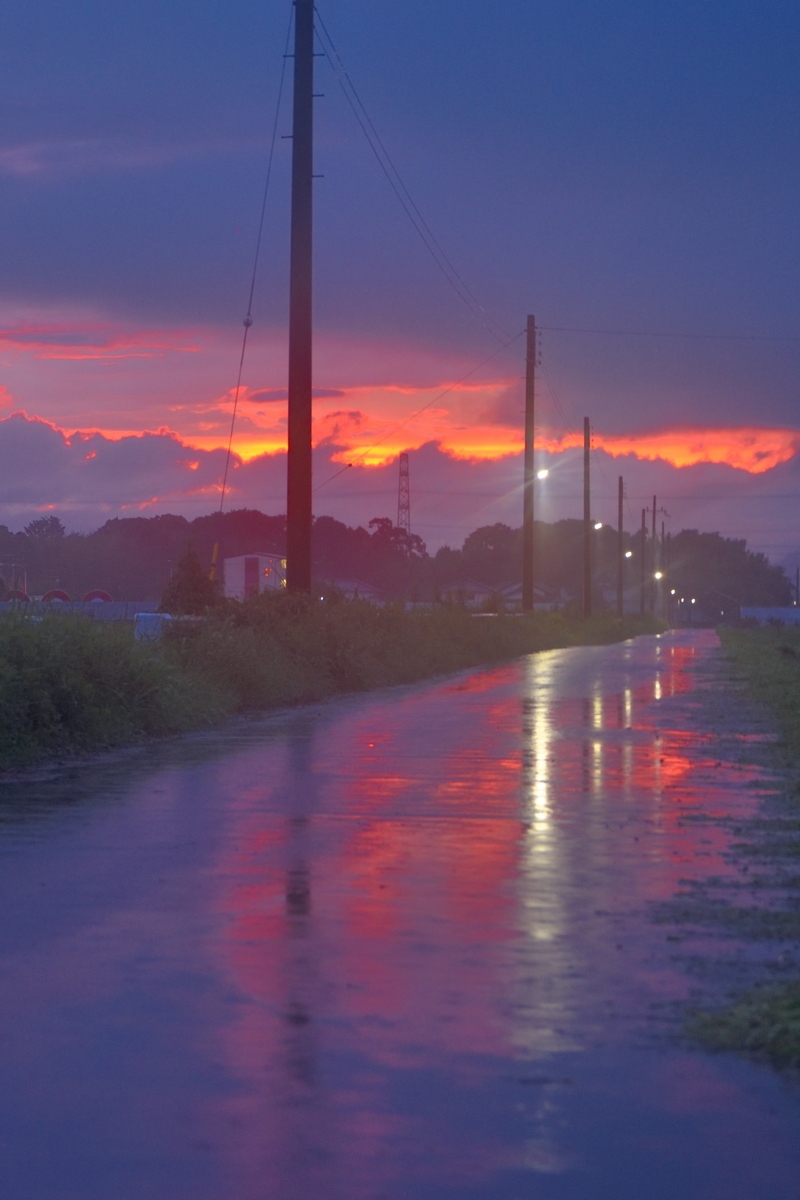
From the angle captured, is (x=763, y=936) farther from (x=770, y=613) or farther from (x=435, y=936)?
(x=770, y=613)

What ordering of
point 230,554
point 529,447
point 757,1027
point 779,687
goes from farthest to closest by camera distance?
point 230,554 < point 529,447 < point 779,687 < point 757,1027

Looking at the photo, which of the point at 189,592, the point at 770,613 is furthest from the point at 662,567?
the point at 189,592

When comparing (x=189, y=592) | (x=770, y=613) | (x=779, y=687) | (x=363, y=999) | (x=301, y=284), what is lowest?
(x=363, y=999)

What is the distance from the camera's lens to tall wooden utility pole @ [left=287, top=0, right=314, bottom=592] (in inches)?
939

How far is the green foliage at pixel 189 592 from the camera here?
25984 mm

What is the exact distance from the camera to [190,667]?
19.5 m

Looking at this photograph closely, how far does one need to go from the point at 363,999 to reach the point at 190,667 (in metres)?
13.8

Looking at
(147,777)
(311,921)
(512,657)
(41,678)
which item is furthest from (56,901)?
(512,657)

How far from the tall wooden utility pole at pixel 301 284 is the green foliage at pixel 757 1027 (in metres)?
18.6

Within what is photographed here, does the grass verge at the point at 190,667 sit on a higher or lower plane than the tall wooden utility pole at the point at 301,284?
lower

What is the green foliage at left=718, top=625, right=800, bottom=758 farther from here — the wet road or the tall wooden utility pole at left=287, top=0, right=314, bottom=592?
the tall wooden utility pole at left=287, top=0, right=314, bottom=592

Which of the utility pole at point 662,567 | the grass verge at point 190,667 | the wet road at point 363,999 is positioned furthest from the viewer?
the utility pole at point 662,567

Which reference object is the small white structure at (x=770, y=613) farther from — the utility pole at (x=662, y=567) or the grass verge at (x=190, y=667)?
the grass verge at (x=190, y=667)

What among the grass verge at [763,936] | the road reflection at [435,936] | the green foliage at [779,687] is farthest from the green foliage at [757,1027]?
the green foliage at [779,687]
